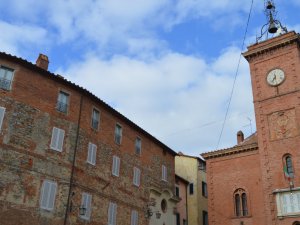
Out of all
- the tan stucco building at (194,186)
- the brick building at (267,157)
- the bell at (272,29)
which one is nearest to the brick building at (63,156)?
the brick building at (267,157)

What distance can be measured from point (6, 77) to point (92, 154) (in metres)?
7.45

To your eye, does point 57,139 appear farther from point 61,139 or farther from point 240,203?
point 240,203

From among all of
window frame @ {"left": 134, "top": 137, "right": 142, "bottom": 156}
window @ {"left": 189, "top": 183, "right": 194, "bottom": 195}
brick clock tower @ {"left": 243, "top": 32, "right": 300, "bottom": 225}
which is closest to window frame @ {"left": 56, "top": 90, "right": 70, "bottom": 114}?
window frame @ {"left": 134, "top": 137, "right": 142, "bottom": 156}

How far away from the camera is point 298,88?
Answer: 101ft

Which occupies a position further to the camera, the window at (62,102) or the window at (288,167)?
the window at (288,167)

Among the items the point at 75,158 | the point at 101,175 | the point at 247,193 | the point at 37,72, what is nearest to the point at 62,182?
the point at 75,158

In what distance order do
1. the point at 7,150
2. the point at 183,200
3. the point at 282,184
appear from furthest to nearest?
the point at 183,200
the point at 282,184
the point at 7,150

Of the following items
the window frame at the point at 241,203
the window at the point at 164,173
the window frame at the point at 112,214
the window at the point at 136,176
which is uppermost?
the window at the point at 164,173

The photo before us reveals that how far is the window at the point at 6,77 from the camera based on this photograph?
22.7 metres

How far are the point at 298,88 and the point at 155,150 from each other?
12454mm

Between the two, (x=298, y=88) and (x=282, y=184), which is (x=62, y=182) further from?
(x=298, y=88)

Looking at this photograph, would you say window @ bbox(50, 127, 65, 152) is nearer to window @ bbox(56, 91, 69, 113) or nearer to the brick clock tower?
window @ bbox(56, 91, 69, 113)

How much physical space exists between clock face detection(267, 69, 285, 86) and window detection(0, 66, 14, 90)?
2025cm

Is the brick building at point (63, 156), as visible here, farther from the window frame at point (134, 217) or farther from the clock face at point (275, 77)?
the clock face at point (275, 77)
